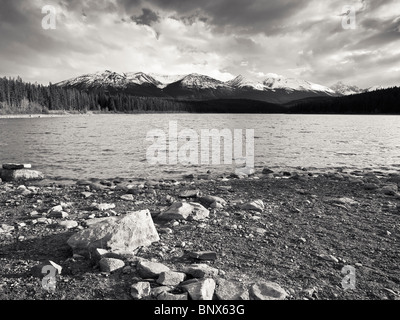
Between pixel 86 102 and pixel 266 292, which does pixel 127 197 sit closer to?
pixel 266 292

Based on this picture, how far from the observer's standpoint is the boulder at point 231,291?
4039 mm

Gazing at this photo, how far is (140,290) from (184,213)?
3585 mm

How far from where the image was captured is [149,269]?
179 inches

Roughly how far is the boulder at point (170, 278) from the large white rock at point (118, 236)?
116 centimetres

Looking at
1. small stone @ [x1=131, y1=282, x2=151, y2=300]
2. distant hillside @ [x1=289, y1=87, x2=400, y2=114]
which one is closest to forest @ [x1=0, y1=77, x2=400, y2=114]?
distant hillside @ [x1=289, y1=87, x2=400, y2=114]

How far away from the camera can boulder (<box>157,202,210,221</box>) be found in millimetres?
7488

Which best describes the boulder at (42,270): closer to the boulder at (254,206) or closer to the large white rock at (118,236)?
the large white rock at (118,236)

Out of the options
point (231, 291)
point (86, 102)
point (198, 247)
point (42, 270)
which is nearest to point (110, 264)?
point (42, 270)

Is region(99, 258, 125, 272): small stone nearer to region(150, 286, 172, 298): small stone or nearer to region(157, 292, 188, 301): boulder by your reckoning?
region(150, 286, 172, 298): small stone

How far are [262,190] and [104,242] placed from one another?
7.59 metres

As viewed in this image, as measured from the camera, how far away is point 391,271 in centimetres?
507

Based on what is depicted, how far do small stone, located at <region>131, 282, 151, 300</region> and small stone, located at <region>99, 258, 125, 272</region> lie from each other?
725 mm
